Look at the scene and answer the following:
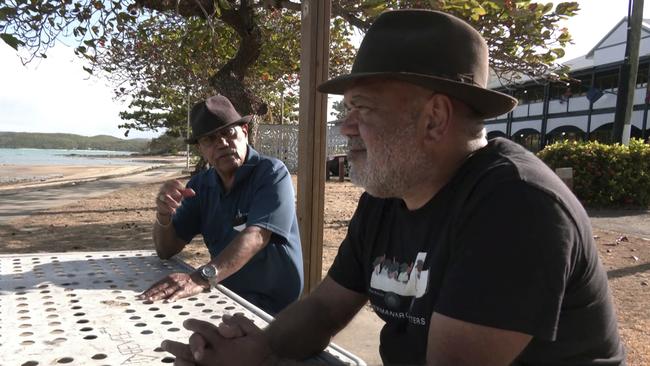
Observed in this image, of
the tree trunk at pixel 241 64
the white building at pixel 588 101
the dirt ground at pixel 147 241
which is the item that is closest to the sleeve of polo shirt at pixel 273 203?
the dirt ground at pixel 147 241

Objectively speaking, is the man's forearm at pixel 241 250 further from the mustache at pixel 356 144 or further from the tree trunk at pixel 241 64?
the tree trunk at pixel 241 64

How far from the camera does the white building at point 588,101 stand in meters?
23.2

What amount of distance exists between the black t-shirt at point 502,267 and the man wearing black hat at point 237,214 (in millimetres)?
1004

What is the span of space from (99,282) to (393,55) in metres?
1.58

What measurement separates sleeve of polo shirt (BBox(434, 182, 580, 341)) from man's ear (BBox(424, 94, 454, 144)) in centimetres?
31

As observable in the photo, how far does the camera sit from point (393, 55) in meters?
1.37

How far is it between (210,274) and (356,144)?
94 cm

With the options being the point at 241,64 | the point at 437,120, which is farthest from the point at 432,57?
the point at 241,64

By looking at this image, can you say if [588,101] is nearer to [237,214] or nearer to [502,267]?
[237,214]

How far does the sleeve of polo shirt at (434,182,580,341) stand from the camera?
3.39 ft

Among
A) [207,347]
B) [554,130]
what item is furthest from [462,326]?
[554,130]

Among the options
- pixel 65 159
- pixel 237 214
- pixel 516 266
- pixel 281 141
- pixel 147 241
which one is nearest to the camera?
pixel 516 266

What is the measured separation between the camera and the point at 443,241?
1264mm

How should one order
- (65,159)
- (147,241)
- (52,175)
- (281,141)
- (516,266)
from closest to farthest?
(516,266), (147,241), (281,141), (52,175), (65,159)
